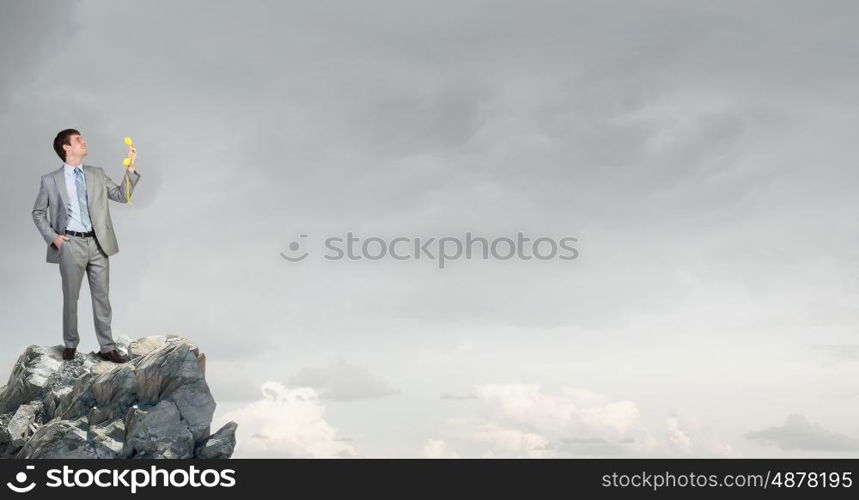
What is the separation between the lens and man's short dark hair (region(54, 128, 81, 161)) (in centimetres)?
2138

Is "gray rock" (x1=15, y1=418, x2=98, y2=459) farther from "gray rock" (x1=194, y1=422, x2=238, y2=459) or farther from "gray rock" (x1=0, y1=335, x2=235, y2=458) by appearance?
"gray rock" (x1=194, y1=422, x2=238, y2=459)

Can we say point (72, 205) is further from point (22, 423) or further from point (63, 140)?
point (22, 423)

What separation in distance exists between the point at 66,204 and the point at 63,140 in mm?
1846

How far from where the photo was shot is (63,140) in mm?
21391

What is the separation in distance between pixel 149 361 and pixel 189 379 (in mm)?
1266

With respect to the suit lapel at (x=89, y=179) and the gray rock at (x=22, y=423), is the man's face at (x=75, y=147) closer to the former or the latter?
the suit lapel at (x=89, y=179)

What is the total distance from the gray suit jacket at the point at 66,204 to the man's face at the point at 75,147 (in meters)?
0.47

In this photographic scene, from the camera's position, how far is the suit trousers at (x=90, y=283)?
69.4 ft
